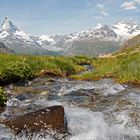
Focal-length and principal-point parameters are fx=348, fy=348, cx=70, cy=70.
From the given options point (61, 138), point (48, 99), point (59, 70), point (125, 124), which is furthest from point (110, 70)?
point (61, 138)

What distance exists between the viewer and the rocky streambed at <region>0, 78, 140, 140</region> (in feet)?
52.8

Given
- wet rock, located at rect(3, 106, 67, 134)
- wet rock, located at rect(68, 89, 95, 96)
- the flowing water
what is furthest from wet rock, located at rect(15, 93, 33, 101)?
wet rock, located at rect(3, 106, 67, 134)

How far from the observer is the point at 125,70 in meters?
34.2

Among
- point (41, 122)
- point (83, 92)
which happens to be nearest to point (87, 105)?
point (83, 92)

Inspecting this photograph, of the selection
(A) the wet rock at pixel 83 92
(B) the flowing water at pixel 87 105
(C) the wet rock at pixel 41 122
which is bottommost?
(A) the wet rock at pixel 83 92

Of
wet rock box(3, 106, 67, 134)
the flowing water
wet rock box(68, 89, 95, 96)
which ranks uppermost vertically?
wet rock box(3, 106, 67, 134)

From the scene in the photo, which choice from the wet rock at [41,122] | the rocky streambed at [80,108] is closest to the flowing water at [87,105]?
the rocky streambed at [80,108]

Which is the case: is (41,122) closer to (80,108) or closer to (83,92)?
(80,108)

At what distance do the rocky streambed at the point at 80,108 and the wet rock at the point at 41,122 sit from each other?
5cm

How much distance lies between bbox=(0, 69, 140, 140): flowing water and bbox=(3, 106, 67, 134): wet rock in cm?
43

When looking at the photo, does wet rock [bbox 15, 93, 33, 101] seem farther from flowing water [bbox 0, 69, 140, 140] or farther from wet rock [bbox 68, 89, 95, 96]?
wet rock [bbox 68, 89, 95, 96]

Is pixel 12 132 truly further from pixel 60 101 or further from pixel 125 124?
pixel 60 101

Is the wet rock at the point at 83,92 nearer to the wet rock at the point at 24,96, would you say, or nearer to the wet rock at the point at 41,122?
the wet rock at the point at 24,96

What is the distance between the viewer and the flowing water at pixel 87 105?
16375 mm
